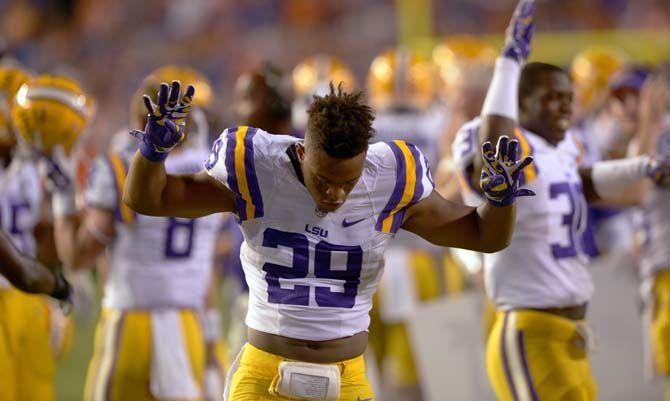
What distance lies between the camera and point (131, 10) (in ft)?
49.7

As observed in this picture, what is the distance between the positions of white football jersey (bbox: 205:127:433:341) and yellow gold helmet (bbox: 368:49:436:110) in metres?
3.99

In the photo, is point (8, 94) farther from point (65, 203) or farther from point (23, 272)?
point (23, 272)

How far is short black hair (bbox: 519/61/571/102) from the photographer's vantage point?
13.8ft

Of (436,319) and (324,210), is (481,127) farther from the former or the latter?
(436,319)

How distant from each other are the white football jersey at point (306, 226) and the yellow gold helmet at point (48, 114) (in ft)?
4.37

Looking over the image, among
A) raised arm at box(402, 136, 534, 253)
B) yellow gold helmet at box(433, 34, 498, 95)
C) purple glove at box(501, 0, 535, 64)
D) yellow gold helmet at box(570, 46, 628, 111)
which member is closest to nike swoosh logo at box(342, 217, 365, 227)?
raised arm at box(402, 136, 534, 253)

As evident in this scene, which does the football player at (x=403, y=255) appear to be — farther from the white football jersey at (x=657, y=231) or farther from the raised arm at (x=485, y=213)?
the raised arm at (x=485, y=213)

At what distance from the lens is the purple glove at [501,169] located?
321 centimetres

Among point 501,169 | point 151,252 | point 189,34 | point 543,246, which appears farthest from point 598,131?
point 189,34

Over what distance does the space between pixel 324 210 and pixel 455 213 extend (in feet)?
1.40

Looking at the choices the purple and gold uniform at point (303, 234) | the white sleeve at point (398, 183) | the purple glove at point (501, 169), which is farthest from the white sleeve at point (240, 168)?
the purple glove at point (501, 169)

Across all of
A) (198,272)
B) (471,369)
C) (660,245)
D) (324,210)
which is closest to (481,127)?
(324,210)

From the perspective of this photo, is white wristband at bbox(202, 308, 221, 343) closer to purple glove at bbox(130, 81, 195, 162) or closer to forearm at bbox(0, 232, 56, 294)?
forearm at bbox(0, 232, 56, 294)

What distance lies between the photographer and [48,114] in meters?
4.30
